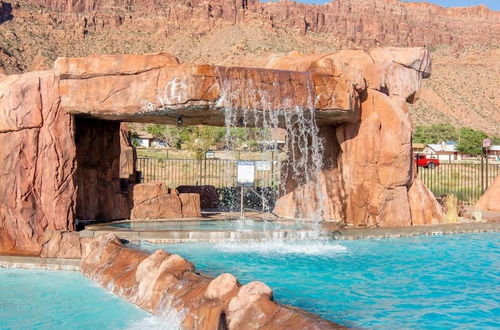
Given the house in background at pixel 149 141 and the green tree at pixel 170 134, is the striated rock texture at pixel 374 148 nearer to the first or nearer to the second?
the green tree at pixel 170 134

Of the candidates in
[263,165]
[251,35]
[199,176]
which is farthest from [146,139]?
[263,165]

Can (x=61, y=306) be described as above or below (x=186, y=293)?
below

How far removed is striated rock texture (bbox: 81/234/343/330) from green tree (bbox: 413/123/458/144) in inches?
2711

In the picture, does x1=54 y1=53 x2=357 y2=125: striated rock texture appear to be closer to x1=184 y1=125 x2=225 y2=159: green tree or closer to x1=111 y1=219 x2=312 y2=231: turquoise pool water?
x1=111 y1=219 x2=312 y2=231: turquoise pool water

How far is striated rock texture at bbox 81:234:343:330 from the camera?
557cm

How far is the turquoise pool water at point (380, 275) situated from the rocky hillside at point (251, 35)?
69157mm

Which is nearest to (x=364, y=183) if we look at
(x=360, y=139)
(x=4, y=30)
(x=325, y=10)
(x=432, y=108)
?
(x=360, y=139)

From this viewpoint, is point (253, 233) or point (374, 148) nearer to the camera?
point (253, 233)

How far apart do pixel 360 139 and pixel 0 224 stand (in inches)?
317

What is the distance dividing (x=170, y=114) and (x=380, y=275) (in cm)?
543

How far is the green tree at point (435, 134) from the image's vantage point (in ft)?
244

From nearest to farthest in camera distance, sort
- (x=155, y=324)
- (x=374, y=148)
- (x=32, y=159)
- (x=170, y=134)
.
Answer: (x=155, y=324), (x=32, y=159), (x=374, y=148), (x=170, y=134)

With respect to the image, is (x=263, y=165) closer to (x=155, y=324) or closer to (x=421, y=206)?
(x=421, y=206)

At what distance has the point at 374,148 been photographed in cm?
1334
